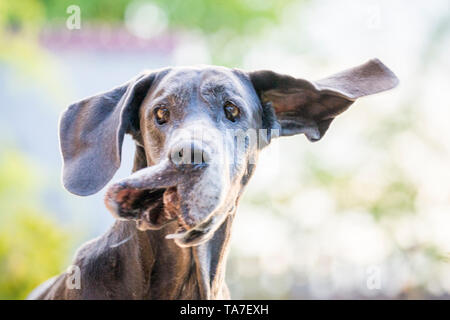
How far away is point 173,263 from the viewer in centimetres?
229

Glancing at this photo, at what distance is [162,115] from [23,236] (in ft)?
15.6

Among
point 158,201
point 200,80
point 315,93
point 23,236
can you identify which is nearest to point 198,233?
point 158,201

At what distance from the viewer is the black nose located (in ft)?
6.01

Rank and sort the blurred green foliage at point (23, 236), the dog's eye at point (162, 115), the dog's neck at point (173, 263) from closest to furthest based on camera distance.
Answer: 1. the dog's eye at point (162, 115)
2. the dog's neck at point (173, 263)
3. the blurred green foliage at point (23, 236)

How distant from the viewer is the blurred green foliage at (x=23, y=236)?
6125mm

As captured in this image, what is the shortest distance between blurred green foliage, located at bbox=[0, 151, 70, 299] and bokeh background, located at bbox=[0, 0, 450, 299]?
12 mm

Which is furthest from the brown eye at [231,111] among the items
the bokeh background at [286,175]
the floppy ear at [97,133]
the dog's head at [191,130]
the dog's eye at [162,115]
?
the bokeh background at [286,175]

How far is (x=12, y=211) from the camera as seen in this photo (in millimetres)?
6594

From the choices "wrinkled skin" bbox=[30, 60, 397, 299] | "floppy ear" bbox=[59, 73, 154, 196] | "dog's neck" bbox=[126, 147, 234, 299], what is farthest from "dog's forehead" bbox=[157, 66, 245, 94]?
"dog's neck" bbox=[126, 147, 234, 299]

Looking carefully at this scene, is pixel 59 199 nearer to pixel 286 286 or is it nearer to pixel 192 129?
pixel 286 286

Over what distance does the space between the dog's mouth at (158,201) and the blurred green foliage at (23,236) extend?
4.50 m

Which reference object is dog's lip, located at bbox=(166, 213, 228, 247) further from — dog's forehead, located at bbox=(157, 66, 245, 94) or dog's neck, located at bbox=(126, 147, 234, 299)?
dog's forehead, located at bbox=(157, 66, 245, 94)

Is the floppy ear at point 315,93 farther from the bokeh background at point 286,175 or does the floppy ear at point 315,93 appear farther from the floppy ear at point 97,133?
the bokeh background at point 286,175

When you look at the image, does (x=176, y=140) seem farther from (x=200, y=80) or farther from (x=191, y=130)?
(x=200, y=80)
